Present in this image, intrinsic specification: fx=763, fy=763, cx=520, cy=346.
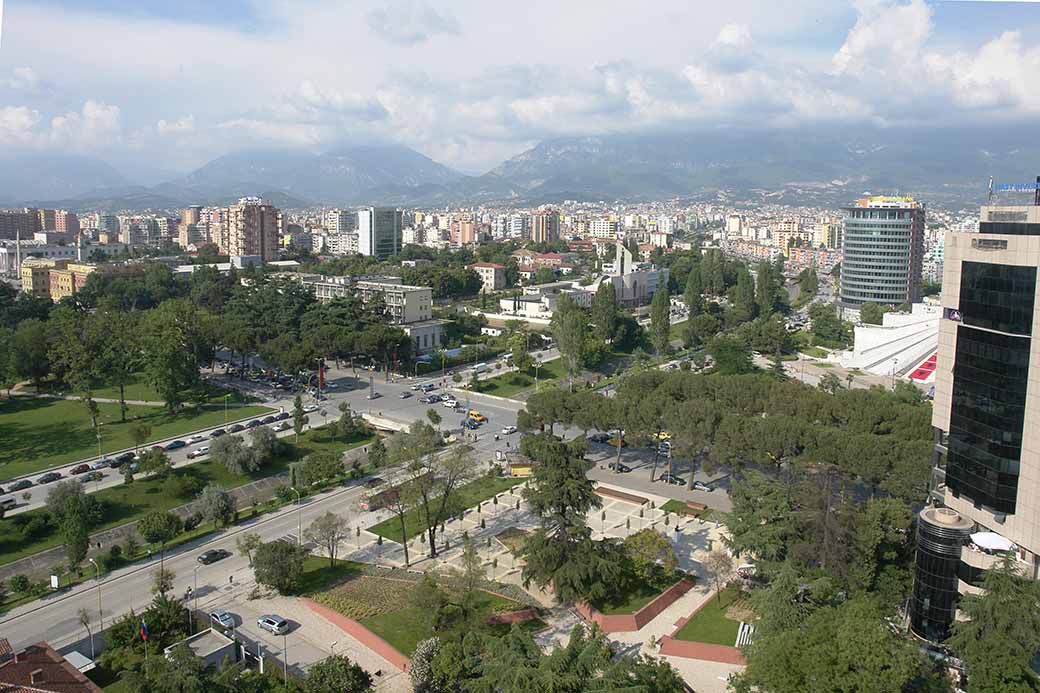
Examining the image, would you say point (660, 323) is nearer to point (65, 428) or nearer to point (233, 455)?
point (233, 455)

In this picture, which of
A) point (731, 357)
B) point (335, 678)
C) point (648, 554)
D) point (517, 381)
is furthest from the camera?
point (517, 381)

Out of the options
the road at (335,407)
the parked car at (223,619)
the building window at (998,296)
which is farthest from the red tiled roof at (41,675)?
the building window at (998,296)

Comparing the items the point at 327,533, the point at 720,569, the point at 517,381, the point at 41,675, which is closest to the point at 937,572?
the point at 720,569

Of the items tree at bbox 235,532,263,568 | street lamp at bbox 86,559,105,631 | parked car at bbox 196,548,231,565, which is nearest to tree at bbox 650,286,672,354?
tree at bbox 235,532,263,568

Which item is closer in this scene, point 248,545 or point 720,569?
point 720,569

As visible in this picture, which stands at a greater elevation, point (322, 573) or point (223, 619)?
point (223, 619)

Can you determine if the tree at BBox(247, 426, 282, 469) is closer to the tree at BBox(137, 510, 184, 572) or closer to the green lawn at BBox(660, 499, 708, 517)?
the tree at BBox(137, 510, 184, 572)
